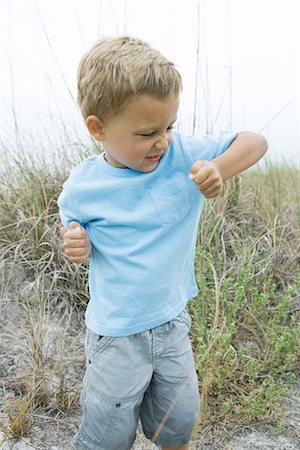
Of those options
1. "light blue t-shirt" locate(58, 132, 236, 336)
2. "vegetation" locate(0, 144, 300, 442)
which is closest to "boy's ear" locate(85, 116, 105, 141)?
"light blue t-shirt" locate(58, 132, 236, 336)

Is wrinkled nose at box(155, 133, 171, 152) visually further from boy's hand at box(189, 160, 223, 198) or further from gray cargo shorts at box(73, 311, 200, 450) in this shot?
gray cargo shorts at box(73, 311, 200, 450)

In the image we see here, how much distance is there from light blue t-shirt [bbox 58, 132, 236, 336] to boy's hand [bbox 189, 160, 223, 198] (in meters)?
0.18

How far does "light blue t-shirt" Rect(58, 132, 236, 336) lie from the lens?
6.22 ft

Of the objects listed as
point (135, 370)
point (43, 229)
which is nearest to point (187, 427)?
point (135, 370)

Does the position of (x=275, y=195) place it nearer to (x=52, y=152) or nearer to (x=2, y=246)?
(x=52, y=152)

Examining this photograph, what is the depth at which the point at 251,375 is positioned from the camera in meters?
2.62

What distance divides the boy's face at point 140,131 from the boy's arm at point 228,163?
142 mm

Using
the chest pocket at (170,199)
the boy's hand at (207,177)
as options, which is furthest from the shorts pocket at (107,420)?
the boy's hand at (207,177)

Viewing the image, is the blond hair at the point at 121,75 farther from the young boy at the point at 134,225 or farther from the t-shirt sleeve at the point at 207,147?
the t-shirt sleeve at the point at 207,147

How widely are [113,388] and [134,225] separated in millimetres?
516

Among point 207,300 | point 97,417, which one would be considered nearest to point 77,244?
point 97,417

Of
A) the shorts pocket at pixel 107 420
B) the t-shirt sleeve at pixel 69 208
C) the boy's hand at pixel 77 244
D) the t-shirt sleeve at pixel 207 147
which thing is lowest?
the shorts pocket at pixel 107 420

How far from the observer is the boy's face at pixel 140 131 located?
5.71ft

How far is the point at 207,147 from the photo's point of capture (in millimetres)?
1917
